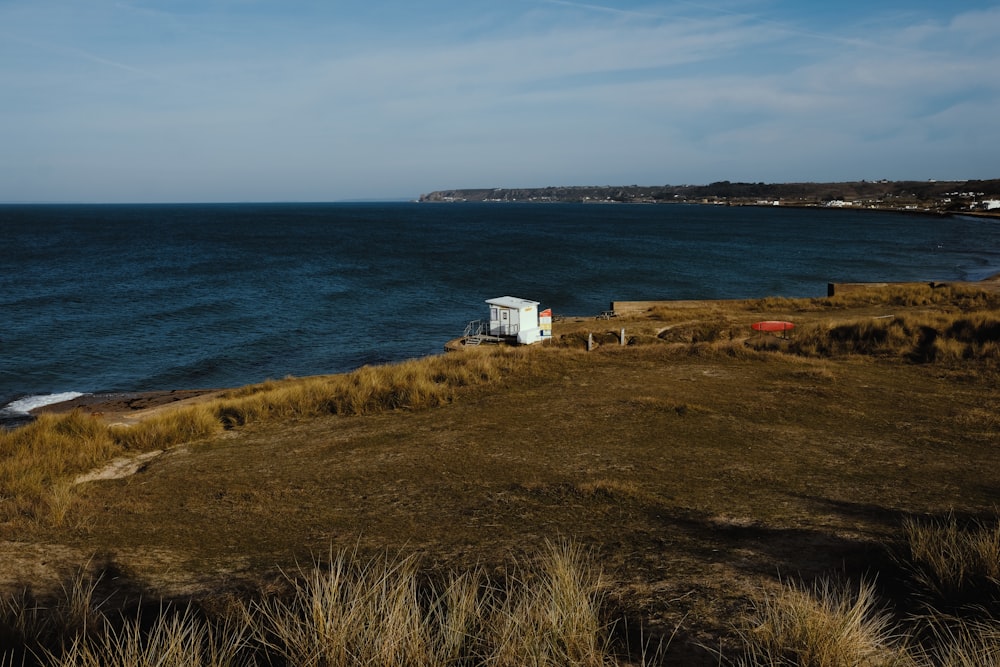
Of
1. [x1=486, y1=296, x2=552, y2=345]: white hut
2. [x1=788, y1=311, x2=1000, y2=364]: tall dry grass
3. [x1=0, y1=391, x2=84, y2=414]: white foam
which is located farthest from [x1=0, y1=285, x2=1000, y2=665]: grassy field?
[x1=0, y1=391, x2=84, y2=414]: white foam

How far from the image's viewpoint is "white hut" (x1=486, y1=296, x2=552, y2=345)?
28.9 meters

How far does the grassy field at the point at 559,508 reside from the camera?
5125 millimetres

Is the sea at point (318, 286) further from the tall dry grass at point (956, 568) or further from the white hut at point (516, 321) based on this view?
the tall dry grass at point (956, 568)

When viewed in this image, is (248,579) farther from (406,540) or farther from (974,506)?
(974,506)

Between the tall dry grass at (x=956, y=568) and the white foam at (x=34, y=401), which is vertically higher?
the tall dry grass at (x=956, y=568)

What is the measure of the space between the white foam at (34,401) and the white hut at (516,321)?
15.9 metres

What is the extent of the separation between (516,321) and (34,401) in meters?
17.7

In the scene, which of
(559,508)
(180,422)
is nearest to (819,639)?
(559,508)

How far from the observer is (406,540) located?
7586mm

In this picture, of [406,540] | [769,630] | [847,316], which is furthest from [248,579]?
[847,316]

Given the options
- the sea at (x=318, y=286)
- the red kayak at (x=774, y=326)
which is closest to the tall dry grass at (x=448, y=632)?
the red kayak at (x=774, y=326)

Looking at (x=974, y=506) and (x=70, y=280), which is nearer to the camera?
(x=974, y=506)

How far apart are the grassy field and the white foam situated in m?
12.4

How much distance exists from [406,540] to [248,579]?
1.67m
